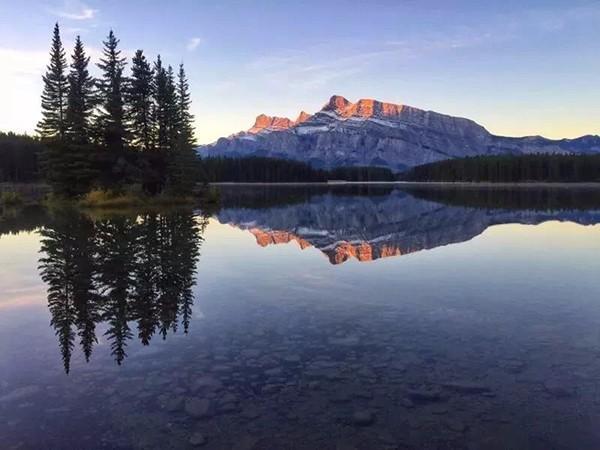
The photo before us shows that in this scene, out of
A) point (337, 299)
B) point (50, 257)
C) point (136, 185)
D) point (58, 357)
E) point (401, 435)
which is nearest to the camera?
point (401, 435)

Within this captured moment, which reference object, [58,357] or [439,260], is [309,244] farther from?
[58,357]

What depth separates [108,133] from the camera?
217 feet

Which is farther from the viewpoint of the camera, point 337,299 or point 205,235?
point 205,235

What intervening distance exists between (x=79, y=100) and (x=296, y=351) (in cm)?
6498

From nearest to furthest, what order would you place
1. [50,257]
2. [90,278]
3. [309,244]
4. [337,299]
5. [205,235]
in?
[337,299], [90,278], [50,257], [309,244], [205,235]

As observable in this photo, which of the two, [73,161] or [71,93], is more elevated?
[71,93]

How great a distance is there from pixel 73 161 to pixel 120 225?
3016 cm

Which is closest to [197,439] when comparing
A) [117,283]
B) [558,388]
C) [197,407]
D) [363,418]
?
[197,407]

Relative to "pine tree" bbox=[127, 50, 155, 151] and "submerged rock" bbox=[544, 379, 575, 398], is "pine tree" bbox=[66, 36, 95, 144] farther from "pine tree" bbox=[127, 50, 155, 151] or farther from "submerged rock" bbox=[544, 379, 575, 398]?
"submerged rock" bbox=[544, 379, 575, 398]

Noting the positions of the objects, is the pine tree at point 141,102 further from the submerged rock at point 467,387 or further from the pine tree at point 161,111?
the submerged rock at point 467,387

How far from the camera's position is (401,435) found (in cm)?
817

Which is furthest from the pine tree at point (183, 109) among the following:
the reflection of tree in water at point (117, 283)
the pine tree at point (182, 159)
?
the reflection of tree in water at point (117, 283)

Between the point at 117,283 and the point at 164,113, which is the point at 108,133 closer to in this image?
the point at 164,113

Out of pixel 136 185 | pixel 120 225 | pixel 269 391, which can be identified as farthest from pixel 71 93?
pixel 269 391
